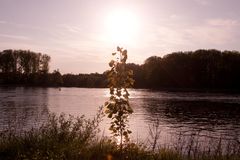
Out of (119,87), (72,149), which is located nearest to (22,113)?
(72,149)

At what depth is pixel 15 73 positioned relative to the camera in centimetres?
18725

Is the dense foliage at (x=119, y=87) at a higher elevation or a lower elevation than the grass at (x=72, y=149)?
higher

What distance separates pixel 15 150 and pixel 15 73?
586 ft

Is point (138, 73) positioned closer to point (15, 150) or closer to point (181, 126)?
point (181, 126)

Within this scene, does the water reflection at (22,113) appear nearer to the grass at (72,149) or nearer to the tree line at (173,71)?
the grass at (72,149)

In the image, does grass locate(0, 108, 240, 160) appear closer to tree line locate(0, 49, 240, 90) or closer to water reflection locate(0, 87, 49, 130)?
water reflection locate(0, 87, 49, 130)

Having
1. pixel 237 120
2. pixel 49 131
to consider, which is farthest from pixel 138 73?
pixel 49 131

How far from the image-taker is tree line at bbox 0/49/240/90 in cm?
15275

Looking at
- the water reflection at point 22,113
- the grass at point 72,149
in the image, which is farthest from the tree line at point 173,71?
the grass at point 72,149

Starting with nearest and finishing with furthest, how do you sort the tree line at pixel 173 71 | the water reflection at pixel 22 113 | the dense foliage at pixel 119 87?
the dense foliage at pixel 119 87
the water reflection at pixel 22 113
the tree line at pixel 173 71

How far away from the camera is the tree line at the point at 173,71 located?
501ft

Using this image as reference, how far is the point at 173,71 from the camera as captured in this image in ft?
525

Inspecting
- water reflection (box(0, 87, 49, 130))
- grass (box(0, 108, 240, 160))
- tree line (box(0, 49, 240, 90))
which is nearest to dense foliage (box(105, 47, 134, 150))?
grass (box(0, 108, 240, 160))

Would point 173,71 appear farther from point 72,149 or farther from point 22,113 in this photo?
point 72,149
